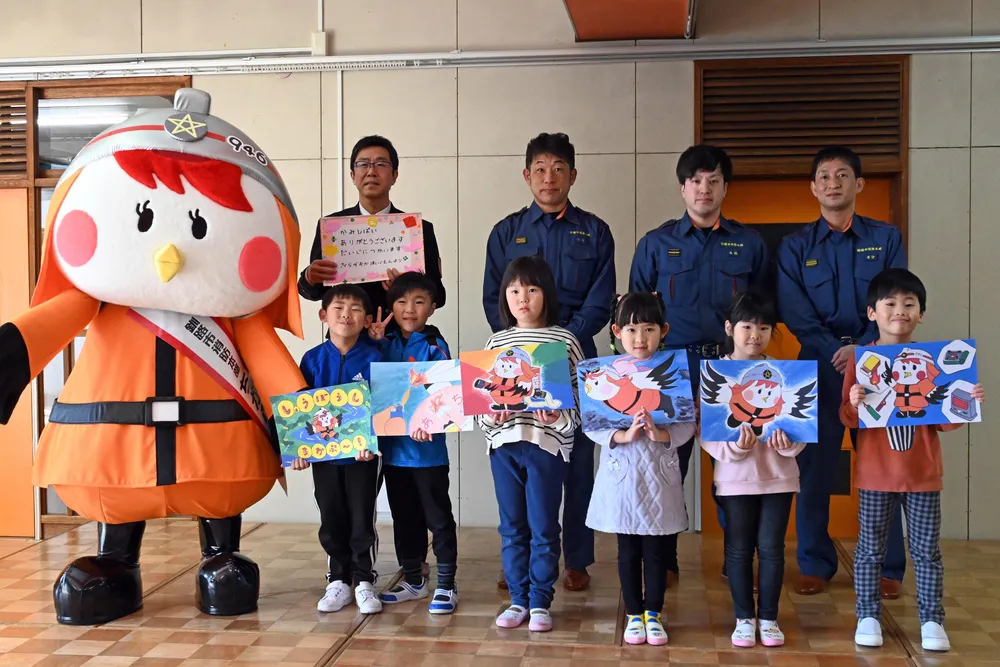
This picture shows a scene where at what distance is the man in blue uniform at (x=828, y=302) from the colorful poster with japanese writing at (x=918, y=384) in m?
0.54

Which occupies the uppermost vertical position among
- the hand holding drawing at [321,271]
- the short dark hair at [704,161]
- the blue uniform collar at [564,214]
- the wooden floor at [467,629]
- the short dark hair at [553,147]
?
the short dark hair at [553,147]

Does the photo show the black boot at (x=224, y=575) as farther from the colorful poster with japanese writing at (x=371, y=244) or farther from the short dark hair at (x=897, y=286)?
the short dark hair at (x=897, y=286)

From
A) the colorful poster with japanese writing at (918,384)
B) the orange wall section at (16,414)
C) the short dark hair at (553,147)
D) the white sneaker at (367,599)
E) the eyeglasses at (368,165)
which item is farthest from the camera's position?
the orange wall section at (16,414)

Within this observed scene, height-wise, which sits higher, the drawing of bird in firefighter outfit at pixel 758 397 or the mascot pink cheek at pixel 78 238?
the mascot pink cheek at pixel 78 238

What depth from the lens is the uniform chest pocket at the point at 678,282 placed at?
3.63 m

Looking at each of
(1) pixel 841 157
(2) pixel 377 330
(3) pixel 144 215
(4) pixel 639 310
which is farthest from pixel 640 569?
(3) pixel 144 215

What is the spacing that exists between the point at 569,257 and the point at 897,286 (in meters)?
1.29

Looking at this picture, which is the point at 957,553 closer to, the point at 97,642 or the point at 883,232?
the point at 883,232

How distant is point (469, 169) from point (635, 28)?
1.11 meters

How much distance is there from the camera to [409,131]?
488 cm

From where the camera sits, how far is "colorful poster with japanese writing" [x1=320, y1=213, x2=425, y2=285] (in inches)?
145

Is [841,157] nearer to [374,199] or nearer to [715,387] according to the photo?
[715,387]

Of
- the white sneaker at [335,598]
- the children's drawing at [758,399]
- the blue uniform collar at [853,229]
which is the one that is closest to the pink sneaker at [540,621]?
the white sneaker at [335,598]

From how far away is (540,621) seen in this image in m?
3.16
